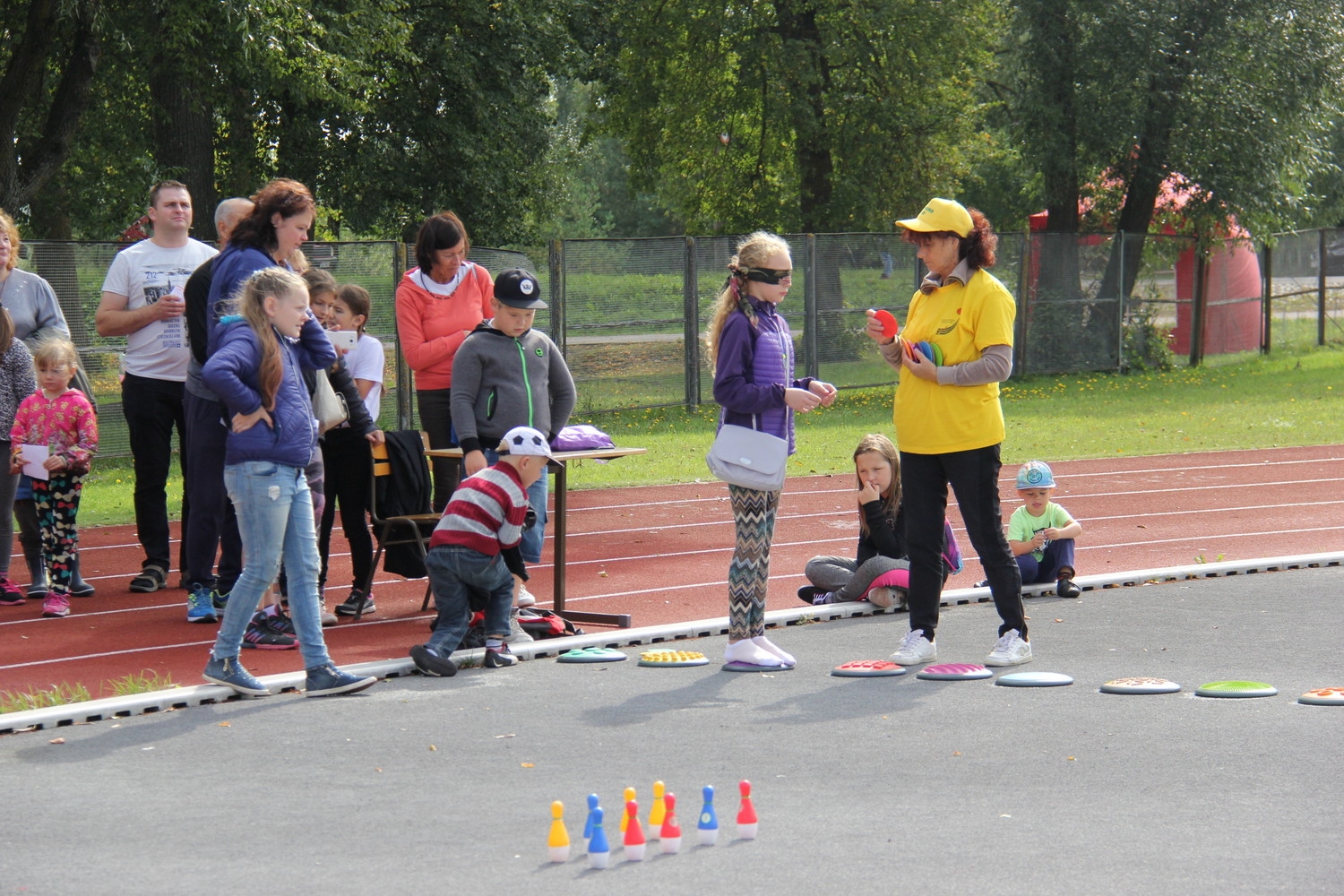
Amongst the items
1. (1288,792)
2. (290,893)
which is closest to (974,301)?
(1288,792)

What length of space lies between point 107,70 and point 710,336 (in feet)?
59.3

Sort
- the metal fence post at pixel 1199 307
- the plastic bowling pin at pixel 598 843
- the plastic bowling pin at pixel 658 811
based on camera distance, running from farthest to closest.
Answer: the metal fence post at pixel 1199 307 → the plastic bowling pin at pixel 658 811 → the plastic bowling pin at pixel 598 843

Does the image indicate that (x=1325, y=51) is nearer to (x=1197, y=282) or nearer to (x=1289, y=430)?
(x=1197, y=282)

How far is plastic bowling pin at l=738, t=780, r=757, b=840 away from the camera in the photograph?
4.50 meters

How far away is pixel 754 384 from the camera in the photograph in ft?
22.5

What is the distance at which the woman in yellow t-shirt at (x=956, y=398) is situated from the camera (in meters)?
6.81

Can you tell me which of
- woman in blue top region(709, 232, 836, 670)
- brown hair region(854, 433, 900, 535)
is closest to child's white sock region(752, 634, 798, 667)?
woman in blue top region(709, 232, 836, 670)

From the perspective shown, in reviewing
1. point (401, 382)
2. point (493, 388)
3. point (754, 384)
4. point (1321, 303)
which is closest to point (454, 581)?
point (493, 388)

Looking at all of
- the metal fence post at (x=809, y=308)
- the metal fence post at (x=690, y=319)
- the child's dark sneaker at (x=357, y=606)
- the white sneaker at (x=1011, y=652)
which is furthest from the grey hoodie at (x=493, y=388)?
the metal fence post at (x=809, y=308)

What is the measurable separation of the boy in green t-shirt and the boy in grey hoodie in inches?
117

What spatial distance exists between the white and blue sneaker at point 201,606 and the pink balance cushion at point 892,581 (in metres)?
3.66

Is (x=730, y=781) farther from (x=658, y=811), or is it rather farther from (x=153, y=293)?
(x=153, y=293)

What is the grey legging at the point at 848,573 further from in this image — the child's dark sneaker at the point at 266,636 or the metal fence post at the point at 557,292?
the metal fence post at the point at 557,292

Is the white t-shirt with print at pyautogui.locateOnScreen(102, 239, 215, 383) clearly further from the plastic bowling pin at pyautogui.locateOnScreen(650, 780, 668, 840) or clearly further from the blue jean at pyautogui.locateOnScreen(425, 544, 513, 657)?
the plastic bowling pin at pyautogui.locateOnScreen(650, 780, 668, 840)
